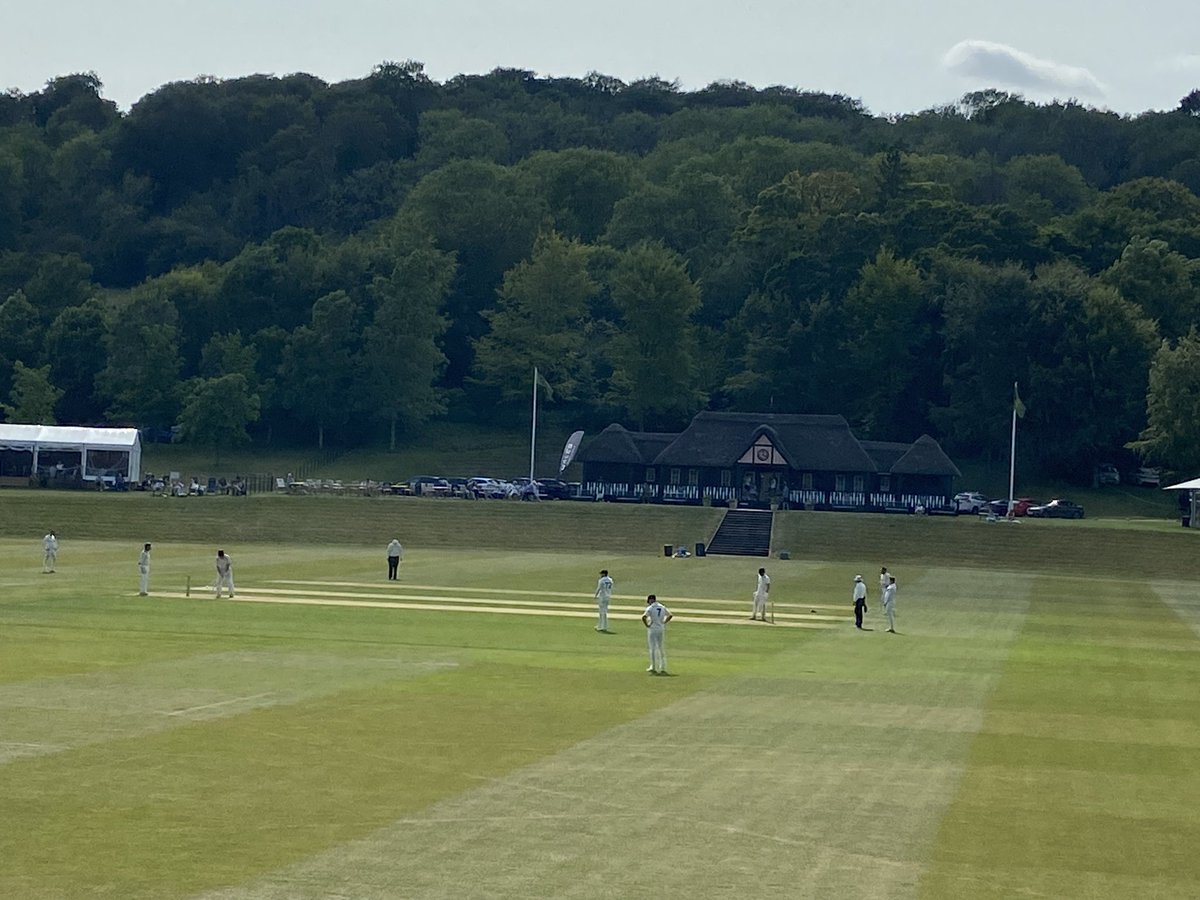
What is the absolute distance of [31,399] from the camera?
10319 cm

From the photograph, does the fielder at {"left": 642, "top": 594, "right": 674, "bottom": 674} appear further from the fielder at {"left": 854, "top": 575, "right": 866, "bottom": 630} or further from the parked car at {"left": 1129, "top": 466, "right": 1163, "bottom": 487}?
the parked car at {"left": 1129, "top": 466, "right": 1163, "bottom": 487}

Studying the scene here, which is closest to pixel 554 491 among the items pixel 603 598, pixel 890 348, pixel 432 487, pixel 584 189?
pixel 432 487

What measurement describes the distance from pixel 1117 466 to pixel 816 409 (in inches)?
765

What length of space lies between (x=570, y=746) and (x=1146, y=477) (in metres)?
88.6

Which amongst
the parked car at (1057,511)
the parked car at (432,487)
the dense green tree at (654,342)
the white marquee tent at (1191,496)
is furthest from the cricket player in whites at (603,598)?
the dense green tree at (654,342)

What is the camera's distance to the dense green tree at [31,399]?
10300 cm

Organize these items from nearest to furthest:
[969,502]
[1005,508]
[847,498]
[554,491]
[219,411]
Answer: [1005,508] < [554,491] < [969,502] < [847,498] < [219,411]

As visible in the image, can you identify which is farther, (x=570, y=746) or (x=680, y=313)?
(x=680, y=313)

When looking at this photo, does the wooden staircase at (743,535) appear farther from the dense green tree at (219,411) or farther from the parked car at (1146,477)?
the dense green tree at (219,411)

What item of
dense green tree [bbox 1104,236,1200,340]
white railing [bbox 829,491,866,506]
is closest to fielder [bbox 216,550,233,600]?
white railing [bbox 829,491,866,506]

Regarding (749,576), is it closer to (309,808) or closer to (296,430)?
(309,808)

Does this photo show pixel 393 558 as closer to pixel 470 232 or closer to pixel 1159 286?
pixel 1159 286

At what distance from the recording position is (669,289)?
108m

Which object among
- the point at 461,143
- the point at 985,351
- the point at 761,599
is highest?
the point at 461,143
